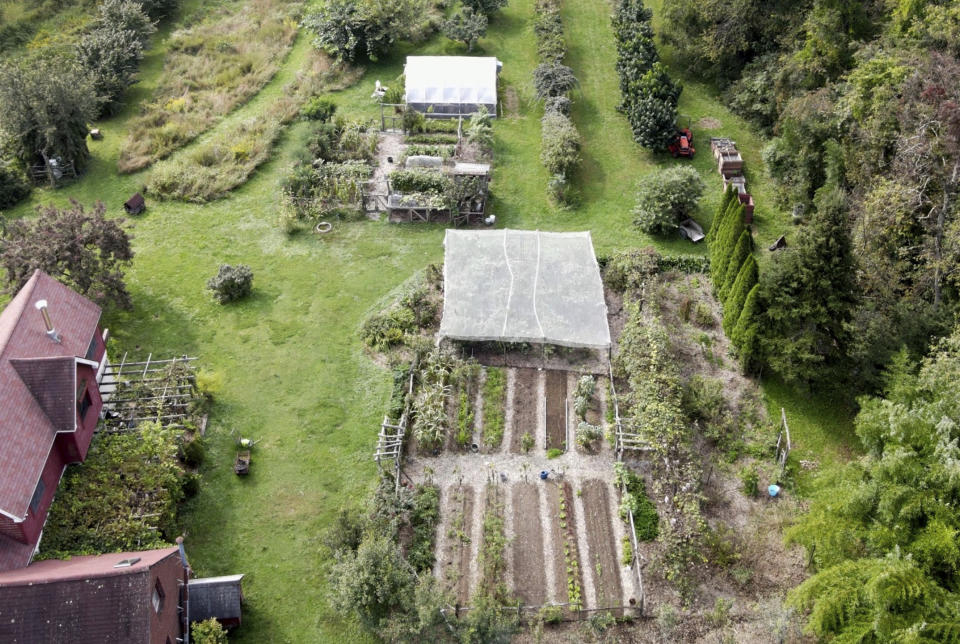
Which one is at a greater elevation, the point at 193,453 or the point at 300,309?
the point at 193,453

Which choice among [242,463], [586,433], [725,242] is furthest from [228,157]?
[725,242]

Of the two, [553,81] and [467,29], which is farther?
[467,29]

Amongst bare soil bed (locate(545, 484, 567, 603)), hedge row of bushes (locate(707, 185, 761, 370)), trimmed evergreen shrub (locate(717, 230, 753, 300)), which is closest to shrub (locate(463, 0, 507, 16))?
hedge row of bushes (locate(707, 185, 761, 370))

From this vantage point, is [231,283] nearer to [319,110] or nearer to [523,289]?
[523,289]

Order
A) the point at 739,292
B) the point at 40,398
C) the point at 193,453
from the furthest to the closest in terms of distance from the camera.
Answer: the point at 739,292 < the point at 193,453 < the point at 40,398

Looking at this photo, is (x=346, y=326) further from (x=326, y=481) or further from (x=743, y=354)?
(x=743, y=354)

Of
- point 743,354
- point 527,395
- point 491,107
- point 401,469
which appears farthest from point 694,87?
point 401,469
